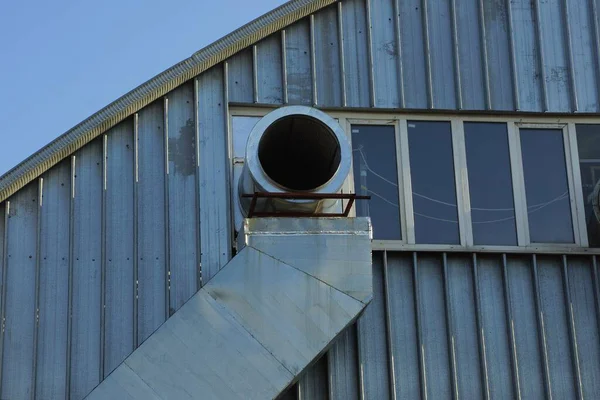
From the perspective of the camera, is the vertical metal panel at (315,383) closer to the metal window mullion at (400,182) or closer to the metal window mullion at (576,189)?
the metal window mullion at (400,182)

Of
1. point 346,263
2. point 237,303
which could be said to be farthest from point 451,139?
point 237,303

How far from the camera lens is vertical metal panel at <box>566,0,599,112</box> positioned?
48.1ft

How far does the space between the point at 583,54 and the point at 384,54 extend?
258 cm

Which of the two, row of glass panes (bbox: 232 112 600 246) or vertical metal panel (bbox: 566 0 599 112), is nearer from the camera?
row of glass panes (bbox: 232 112 600 246)

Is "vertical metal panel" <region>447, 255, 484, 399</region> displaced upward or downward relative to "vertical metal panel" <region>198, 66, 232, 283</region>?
downward

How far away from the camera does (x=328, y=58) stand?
14258mm

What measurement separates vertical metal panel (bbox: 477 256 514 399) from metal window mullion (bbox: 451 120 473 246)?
37 cm

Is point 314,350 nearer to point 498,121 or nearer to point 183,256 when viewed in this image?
point 183,256

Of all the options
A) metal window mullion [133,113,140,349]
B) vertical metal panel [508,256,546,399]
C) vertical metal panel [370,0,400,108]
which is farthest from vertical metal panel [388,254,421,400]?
metal window mullion [133,113,140,349]

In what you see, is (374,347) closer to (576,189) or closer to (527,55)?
(576,189)

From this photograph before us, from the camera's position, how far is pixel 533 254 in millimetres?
13766

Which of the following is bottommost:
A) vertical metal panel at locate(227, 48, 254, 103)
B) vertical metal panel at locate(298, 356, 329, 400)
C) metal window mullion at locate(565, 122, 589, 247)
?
vertical metal panel at locate(298, 356, 329, 400)

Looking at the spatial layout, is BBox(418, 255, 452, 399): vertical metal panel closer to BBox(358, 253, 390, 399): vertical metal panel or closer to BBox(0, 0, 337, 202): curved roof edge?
BBox(358, 253, 390, 399): vertical metal panel

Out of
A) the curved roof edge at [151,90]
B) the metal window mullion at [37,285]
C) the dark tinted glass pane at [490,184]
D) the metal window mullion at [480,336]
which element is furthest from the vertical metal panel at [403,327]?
the metal window mullion at [37,285]
